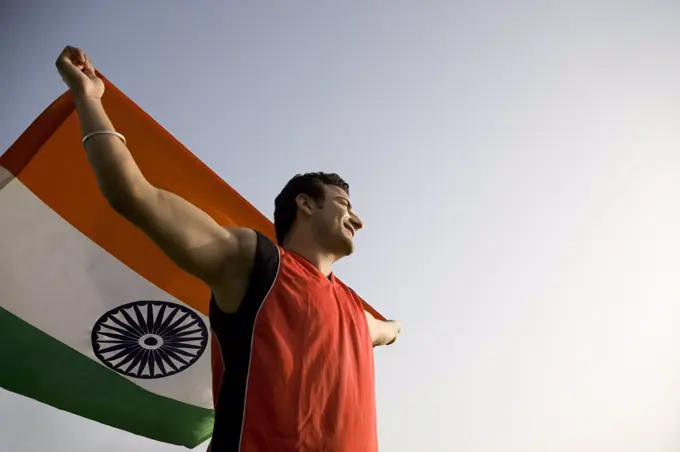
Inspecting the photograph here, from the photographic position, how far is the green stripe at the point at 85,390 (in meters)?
2.74

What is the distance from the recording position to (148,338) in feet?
9.73

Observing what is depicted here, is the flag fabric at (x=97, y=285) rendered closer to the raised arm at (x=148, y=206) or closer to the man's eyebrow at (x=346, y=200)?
the man's eyebrow at (x=346, y=200)

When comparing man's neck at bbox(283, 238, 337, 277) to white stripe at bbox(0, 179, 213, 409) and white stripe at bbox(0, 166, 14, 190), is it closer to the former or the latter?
white stripe at bbox(0, 179, 213, 409)

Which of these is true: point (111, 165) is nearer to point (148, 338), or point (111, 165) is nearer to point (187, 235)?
point (187, 235)

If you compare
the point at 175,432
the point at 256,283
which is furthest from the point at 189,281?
the point at 256,283

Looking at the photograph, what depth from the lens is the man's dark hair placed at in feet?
7.33

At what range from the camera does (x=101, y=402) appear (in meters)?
3.07

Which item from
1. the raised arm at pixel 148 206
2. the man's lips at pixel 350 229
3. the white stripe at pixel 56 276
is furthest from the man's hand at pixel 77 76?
the white stripe at pixel 56 276

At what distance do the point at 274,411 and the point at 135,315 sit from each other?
1791mm

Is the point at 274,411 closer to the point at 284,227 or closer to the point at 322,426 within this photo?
the point at 322,426

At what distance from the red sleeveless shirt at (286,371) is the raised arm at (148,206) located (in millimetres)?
110

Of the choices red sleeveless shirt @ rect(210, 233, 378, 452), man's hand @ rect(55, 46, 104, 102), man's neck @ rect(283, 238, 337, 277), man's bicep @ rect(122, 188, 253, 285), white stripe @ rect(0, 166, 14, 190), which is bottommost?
red sleeveless shirt @ rect(210, 233, 378, 452)

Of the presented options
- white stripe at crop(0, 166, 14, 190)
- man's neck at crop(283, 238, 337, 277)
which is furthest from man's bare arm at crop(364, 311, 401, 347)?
white stripe at crop(0, 166, 14, 190)

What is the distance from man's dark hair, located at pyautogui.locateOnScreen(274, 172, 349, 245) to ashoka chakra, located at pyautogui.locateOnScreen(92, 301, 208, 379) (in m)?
1.10
